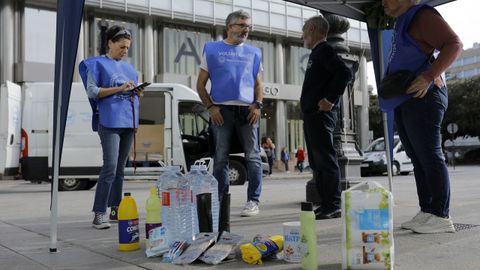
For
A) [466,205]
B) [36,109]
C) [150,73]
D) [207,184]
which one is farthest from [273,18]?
[207,184]

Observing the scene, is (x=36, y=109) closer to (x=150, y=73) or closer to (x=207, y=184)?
(x=207, y=184)

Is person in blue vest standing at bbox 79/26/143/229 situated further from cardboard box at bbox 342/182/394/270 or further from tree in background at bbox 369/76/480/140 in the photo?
tree in background at bbox 369/76/480/140

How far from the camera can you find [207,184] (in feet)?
11.4

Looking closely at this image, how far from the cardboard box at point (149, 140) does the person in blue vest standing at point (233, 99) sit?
285 inches

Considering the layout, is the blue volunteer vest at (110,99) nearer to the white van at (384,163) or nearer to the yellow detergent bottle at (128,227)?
the yellow detergent bottle at (128,227)

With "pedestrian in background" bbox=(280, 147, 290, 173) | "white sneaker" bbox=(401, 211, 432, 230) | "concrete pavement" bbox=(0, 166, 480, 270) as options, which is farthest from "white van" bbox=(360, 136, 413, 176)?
"white sneaker" bbox=(401, 211, 432, 230)

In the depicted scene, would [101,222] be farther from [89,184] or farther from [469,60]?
[469,60]

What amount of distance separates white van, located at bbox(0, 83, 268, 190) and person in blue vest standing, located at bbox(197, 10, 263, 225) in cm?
610

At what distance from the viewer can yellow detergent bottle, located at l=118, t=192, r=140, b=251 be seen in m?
3.31

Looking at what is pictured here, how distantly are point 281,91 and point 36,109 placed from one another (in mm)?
19714

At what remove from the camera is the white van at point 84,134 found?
36.5ft

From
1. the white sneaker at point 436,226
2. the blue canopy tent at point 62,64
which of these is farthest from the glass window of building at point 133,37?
the white sneaker at point 436,226

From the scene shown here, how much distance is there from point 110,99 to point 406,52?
265cm

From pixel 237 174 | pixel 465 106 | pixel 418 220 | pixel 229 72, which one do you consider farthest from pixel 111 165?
pixel 465 106
